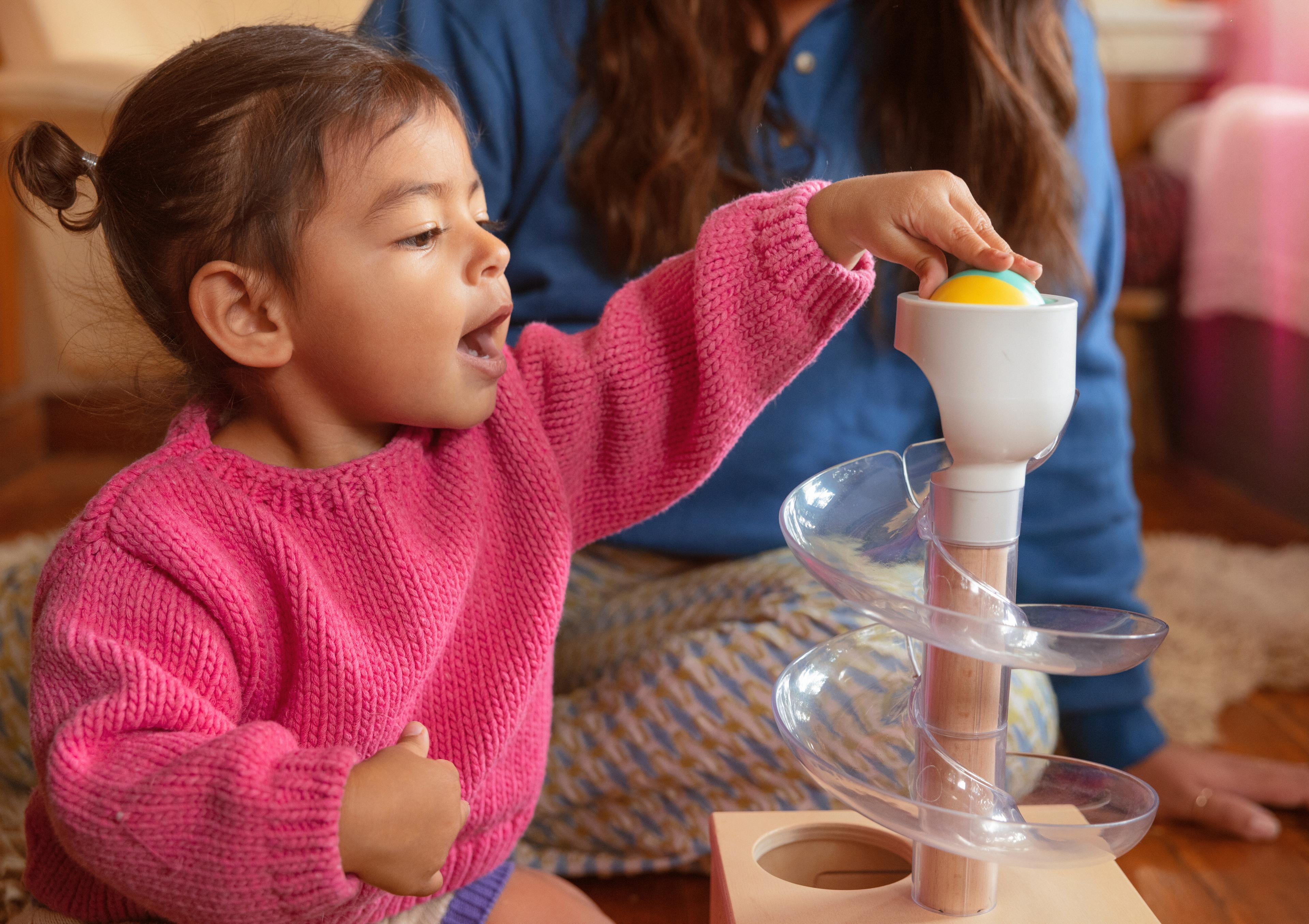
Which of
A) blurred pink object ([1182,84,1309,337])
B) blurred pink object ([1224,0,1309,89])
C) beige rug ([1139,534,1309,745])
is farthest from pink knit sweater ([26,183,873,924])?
blurred pink object ([1224,0,1309,89])

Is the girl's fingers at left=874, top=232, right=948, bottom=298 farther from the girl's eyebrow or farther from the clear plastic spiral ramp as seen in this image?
→ the girl's eyebrow

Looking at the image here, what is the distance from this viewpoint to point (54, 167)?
26.9 inches

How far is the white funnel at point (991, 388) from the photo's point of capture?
49cm

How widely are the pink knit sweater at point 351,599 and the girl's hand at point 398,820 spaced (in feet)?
0.04

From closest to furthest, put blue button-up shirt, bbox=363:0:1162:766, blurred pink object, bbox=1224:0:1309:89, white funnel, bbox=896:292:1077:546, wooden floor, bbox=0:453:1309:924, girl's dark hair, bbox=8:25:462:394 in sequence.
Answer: white funnel, bbox=896:292:1077:546
girl's dark hair, bbox=8:25:462:394
wooden floor, bbox=0:453:1309:924
blue button-up shirt, bbox=363:0:1162:766
blurred pink object, bbox=1224:0:1309:89

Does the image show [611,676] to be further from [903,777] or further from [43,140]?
[43,140]

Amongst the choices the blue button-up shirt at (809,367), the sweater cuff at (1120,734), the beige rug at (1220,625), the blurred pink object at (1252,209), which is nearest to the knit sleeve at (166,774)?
the blue button-up shirt at (809,367)

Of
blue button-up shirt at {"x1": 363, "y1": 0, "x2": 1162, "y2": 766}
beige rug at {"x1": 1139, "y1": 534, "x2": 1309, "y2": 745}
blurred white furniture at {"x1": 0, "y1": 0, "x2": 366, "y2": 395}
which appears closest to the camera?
blue button-up shirt at {"x1": 363, "y1": 0, "x2": 1162, "y2": 766}

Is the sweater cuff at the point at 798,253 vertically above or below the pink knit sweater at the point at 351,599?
above

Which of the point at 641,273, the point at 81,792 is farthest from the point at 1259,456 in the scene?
the point at 81,792

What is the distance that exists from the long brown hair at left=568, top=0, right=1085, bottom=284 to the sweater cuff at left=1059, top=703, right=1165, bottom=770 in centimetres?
38

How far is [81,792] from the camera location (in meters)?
0.55

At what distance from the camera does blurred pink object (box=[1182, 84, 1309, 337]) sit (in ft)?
6.07

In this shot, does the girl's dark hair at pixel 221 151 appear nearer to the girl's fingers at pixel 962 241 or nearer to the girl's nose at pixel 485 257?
the girl's nose at pixel 485 257
